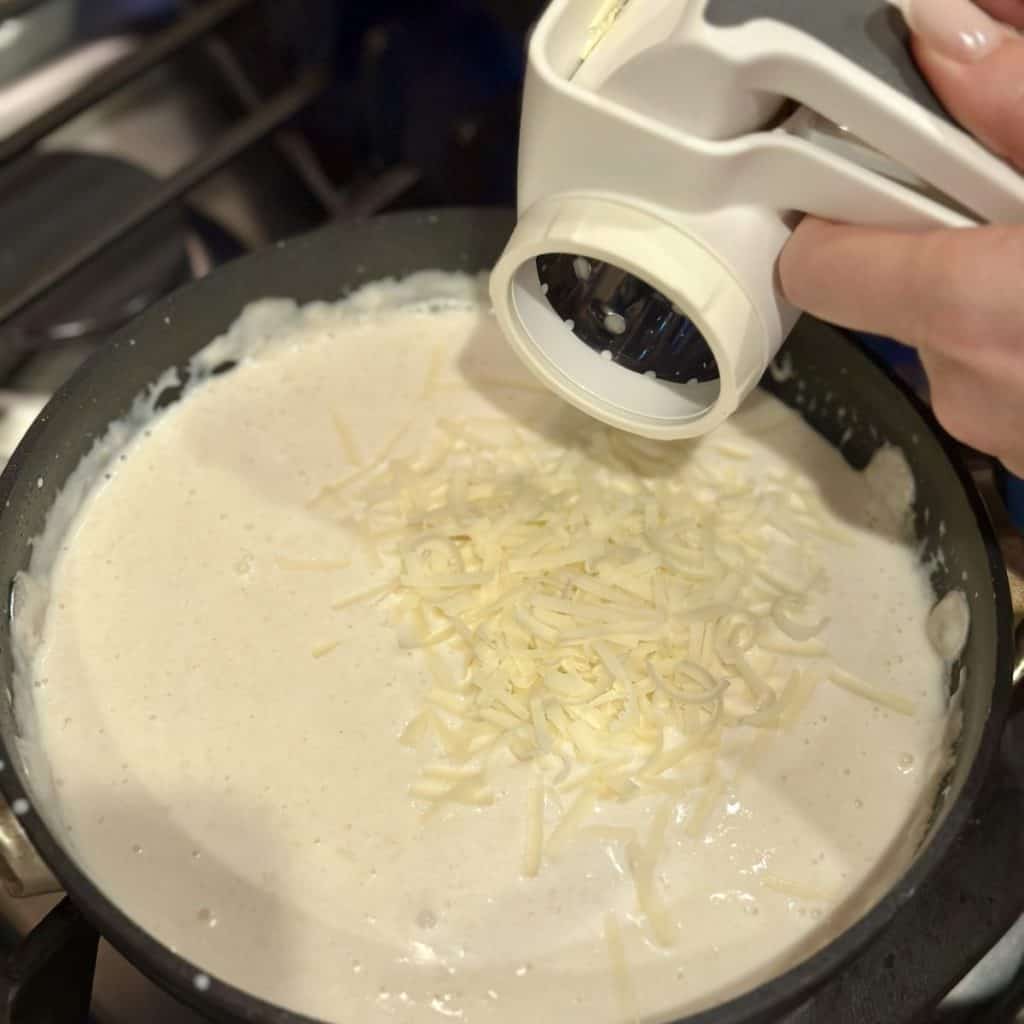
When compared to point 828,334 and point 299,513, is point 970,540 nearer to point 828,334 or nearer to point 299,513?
point 828,334

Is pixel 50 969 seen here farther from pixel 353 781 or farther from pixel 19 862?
pixel 353 781

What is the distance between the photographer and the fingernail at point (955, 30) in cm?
65

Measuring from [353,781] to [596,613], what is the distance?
217 millimetres

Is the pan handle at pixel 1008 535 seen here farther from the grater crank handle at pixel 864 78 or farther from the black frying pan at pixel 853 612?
the grater crank handle at pixel 864 78

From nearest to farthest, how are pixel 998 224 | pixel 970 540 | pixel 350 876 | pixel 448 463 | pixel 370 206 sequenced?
pixel 998 224 → pixel 350 876 → pixel 970 540 → pixel 448 463 → pixel 370 206

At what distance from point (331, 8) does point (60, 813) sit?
1032 millimetres

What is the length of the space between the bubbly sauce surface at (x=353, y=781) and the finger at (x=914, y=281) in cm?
33

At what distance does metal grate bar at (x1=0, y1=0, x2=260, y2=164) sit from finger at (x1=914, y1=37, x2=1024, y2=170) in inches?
33.2

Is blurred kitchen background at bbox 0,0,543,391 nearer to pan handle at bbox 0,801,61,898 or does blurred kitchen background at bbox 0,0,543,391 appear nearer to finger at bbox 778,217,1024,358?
pan handle at bbox 0,801,61,898

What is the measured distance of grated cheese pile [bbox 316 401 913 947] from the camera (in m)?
0.84

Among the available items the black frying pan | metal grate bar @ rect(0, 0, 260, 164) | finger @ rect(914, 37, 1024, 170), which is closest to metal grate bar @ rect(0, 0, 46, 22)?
metal grate bar @ rect(0, 0, 260, 164)

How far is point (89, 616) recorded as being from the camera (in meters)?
0.95

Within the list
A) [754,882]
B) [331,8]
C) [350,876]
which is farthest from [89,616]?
[331,8]

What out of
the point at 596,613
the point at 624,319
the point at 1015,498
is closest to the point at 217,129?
the point at 624,319
